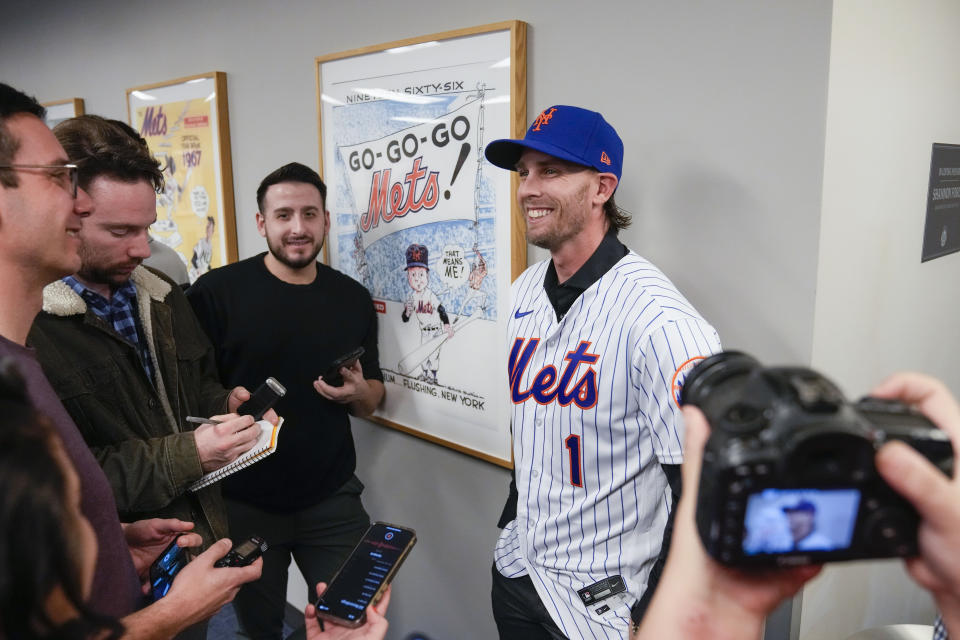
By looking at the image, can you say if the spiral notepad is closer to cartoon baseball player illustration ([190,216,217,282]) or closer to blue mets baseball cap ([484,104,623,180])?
blue mets baseball cap ([484,104,623,180])

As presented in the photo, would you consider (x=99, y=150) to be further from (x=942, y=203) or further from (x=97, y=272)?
(x=942, y=203)

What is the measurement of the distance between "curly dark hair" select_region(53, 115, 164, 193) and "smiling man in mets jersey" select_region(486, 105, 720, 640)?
2.90 feet

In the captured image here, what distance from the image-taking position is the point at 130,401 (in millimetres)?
1518

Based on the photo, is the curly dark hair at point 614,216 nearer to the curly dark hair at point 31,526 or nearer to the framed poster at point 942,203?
the framed poster at point 942,203

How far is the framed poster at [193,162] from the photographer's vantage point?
9.35ft

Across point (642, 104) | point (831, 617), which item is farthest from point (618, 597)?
point (642, 104)

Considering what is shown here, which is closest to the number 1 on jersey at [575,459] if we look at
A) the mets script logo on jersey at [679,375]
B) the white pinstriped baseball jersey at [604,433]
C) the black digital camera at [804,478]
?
the white pinstriped baseball jersey at [604,433]

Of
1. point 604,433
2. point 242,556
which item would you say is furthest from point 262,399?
point 604,433

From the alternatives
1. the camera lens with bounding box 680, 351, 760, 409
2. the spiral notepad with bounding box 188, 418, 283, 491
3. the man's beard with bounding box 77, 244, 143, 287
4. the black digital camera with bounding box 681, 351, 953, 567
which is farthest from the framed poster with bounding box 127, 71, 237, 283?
the black digital camera with bounding box 681, 351, 953, 567

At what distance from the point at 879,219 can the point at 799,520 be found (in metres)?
1.32

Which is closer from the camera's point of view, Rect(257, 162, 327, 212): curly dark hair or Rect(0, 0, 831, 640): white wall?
Rect(0, 0, 831, 640): white wall

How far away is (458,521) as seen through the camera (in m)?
2.16

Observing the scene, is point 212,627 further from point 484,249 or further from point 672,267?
point 672,267

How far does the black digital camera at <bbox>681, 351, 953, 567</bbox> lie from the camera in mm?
505
